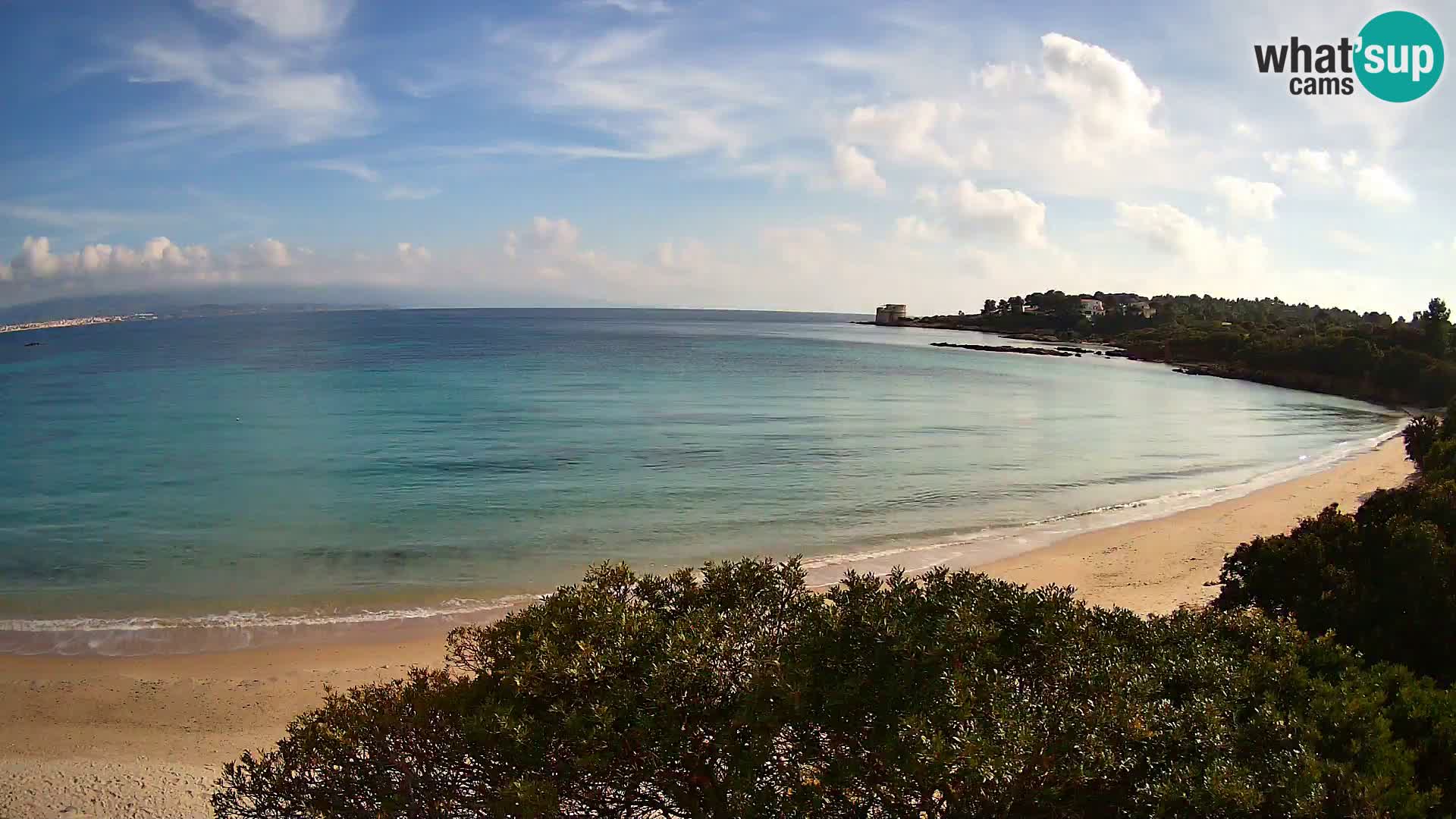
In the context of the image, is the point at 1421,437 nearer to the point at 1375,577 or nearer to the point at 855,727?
the point at 1375,577

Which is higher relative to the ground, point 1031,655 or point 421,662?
point 1031,655

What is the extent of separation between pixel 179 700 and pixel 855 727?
996 cm

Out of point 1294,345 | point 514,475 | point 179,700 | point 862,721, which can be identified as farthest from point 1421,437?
point 1294,345

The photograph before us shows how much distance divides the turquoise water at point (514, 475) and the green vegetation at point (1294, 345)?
6.07 metres

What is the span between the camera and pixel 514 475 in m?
24.9

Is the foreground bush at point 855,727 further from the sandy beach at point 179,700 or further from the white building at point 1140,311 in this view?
the white building at point 1140,311

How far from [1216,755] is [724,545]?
1371 cm

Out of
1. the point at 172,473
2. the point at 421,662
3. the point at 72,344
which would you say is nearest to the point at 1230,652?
the point at 421,662

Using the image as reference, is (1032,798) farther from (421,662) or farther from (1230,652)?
(421,662)

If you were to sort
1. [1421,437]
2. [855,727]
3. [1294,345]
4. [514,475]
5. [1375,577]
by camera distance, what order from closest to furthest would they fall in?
[855,727], [1375,577], [1421,437], [514,475], [1294,345]

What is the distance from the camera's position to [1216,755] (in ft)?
14.8

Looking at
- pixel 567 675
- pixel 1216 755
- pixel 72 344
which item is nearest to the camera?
pixel 1216 755

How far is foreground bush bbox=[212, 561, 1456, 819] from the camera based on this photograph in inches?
175

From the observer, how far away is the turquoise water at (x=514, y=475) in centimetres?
1571
